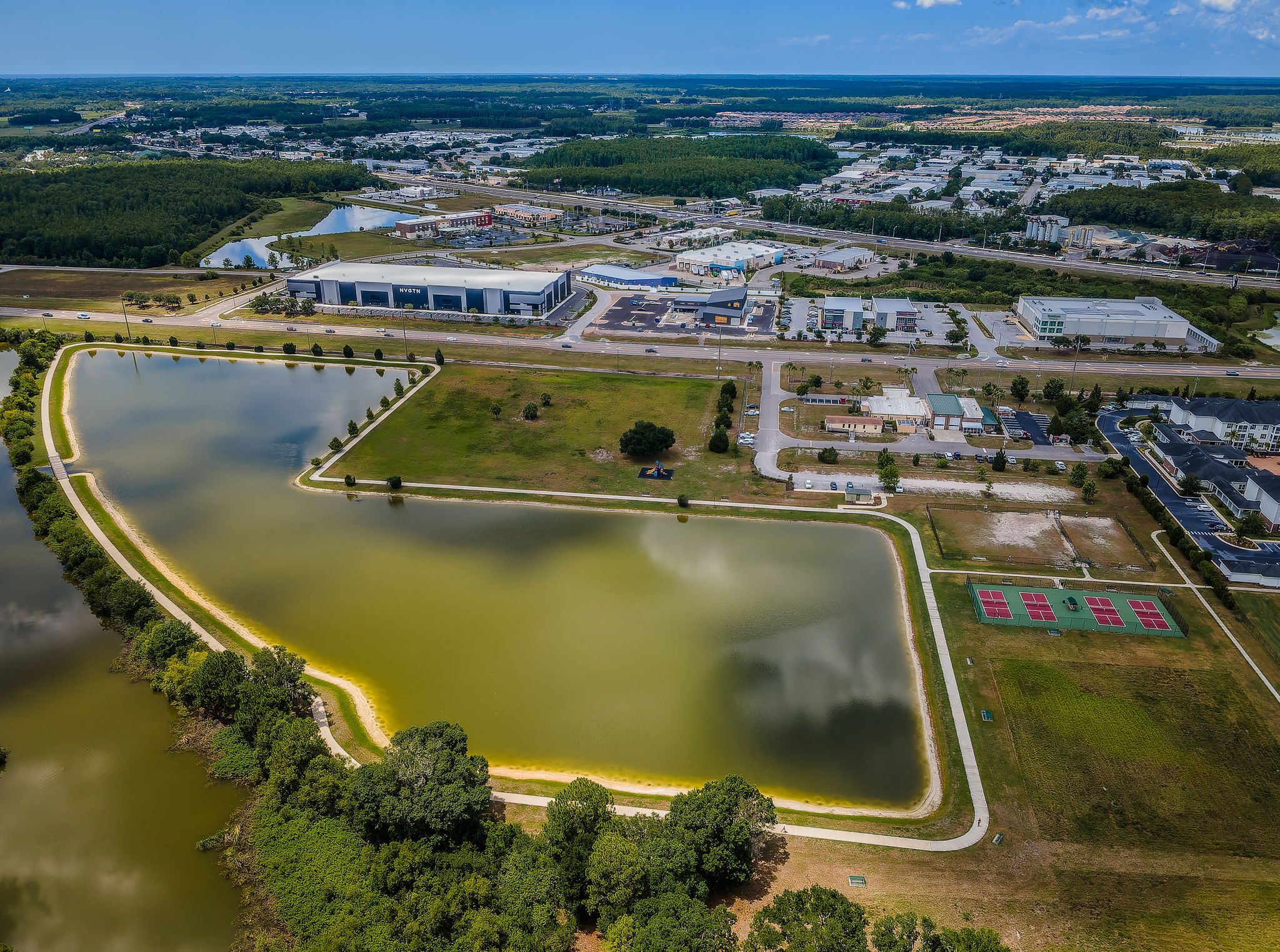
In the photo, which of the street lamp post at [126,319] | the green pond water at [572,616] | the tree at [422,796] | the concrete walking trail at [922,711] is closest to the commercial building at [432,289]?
the street lamp post at [126,319]

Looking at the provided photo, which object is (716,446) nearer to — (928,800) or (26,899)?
(928,800)

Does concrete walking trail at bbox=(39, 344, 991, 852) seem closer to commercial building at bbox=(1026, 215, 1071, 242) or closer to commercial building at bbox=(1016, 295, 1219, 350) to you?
commercial building at bbox=(1016, 295, 1219, 350)

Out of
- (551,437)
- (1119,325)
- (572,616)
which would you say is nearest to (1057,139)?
(1119,325)

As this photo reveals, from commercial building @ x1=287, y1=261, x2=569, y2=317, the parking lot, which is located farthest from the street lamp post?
the parking lot

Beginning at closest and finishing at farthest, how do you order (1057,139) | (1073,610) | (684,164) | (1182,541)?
(1073,610), (1182,541), (684,164), (1057,139)

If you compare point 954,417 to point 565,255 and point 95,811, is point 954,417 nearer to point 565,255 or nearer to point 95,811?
point 95,811

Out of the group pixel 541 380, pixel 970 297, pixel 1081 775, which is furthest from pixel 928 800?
pixel 970 297
